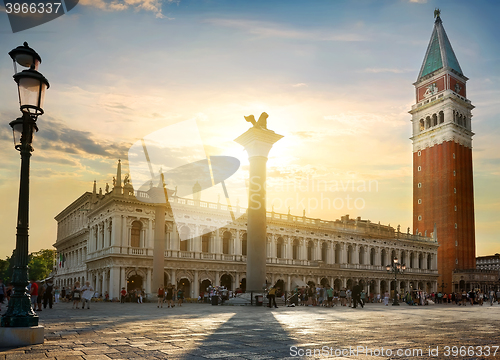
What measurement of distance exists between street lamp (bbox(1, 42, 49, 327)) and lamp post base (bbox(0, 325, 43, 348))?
20 centimetres

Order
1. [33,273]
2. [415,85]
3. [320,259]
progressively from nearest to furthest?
[320,259] → [415,85] → [33,273]

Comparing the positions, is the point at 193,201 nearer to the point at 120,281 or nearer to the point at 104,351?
the point at 120,281

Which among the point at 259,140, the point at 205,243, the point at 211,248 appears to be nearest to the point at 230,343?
the point at 259,140

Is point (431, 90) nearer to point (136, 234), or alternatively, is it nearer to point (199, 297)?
point (199, 297)

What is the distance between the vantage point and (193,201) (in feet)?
166

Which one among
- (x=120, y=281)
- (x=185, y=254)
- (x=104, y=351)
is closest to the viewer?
(x=104, y=351)

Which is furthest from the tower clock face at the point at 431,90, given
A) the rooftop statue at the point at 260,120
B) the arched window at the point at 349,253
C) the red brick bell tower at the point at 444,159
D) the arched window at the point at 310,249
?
the rooftop statue at the point at 260,120

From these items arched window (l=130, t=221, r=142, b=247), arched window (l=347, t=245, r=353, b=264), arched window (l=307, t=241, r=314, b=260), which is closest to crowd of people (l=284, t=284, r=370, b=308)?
arched window (l=130, t=221, r=142, b=247)

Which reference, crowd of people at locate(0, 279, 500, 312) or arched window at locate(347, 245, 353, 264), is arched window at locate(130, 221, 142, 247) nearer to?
crowd of people at locate(0, 279, 500, 312)

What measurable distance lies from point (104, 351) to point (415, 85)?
88838 millimetres

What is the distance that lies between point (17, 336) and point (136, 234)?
39519mm

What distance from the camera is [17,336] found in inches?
321

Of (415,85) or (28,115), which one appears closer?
(28,115)

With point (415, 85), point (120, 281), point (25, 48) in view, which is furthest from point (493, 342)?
point (415, 85)
